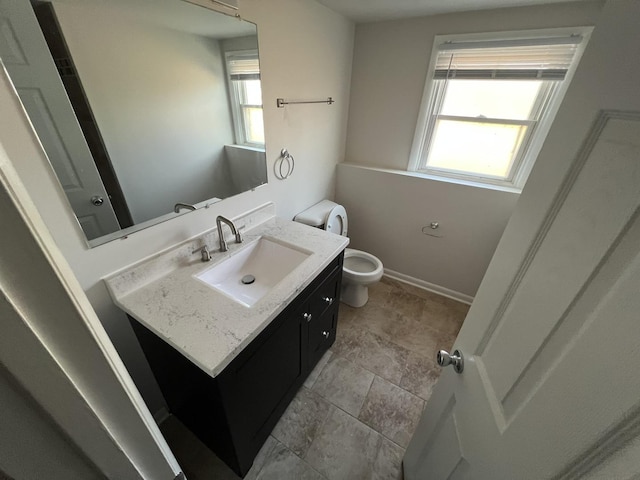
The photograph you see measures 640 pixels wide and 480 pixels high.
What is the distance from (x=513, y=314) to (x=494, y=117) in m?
1.96

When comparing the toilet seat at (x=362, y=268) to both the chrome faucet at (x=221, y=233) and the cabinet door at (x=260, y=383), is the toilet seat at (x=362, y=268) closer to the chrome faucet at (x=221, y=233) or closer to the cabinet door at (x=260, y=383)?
the cabinet door at (x=260, y=383)

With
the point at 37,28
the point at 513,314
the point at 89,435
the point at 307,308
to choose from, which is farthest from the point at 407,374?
the point at 37,28

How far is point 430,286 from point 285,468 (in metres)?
1.88

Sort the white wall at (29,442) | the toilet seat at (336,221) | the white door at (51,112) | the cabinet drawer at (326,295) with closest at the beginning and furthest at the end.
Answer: the white wall at (29,442) → the white door at (51,112) → the cabinet drawer at (326,295) → the toilet seat at (336,221)

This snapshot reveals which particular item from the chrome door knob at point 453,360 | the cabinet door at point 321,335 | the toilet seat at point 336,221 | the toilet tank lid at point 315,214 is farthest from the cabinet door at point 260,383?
the toilet seat at point 336,221

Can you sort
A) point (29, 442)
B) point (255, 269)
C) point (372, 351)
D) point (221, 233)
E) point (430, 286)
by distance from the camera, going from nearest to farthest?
point (29, 442) < point (221, 233) < point (255, 269) < point (372, 351) < point (430, 286)

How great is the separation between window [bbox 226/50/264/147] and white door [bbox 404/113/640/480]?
53.3 inches

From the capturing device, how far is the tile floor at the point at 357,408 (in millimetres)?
1271

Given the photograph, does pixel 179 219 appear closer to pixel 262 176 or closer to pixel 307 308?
pixel 262 176

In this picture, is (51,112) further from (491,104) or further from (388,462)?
(491,104)

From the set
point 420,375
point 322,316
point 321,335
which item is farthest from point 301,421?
point 420,375

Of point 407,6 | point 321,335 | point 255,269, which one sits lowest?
point 321,335

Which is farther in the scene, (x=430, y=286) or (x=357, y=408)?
(x=430, y=286)

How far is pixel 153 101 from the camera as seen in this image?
104 cm
